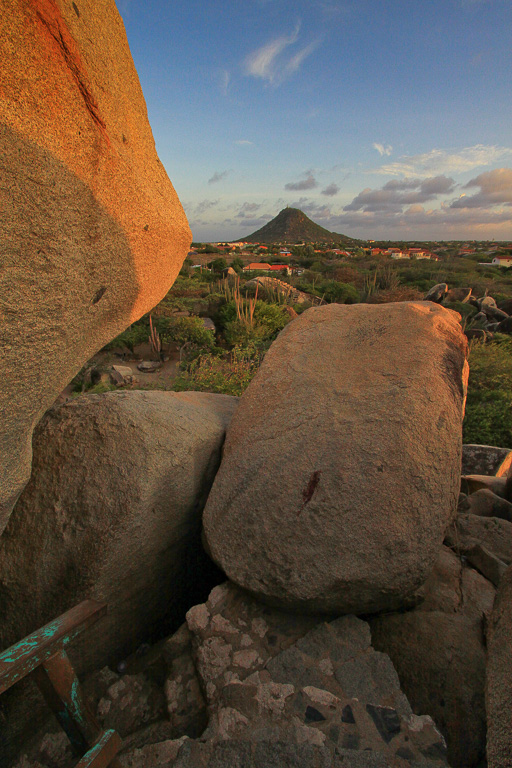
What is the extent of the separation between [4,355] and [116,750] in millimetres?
1514

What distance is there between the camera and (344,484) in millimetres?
1872

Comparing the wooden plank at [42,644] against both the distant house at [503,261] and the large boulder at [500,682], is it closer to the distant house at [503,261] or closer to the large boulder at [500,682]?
the large boulder at [500,682]

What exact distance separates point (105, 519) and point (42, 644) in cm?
53

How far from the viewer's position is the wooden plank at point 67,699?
1.62 meters

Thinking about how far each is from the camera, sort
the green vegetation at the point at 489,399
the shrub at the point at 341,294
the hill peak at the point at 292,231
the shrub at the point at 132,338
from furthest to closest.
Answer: the hill peak at the point at 292,231, the shrub at the point at 341,294, the shrub at the point at 132,338, the green vegetation at the point at 489,399

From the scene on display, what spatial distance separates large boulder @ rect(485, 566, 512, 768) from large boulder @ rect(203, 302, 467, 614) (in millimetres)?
319

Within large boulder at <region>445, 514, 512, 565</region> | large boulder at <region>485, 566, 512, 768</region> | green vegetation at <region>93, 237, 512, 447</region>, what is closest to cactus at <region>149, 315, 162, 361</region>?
green vegetation at <region>93, 237, 512, 447</region>

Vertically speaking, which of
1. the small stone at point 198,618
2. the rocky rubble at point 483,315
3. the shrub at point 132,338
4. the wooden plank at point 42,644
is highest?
the wooden plank at point 42,644

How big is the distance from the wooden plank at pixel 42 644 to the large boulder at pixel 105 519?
0.58 feet

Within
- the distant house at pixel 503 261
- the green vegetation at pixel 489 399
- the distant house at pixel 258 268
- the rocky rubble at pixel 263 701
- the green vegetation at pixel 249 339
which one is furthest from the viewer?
the distant house at pixel 503 261

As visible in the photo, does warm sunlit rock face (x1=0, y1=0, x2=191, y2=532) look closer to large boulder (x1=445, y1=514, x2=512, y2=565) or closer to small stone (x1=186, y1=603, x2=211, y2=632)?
small stone (x1=186, y1=603, x2=211, y2=632)

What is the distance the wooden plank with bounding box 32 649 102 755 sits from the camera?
1622 millimetres

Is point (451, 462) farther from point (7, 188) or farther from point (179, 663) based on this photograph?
point (7, 188)

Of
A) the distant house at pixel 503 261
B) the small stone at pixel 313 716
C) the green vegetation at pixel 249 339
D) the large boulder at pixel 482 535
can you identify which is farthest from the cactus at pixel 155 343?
the distant house at pixel 503 261
